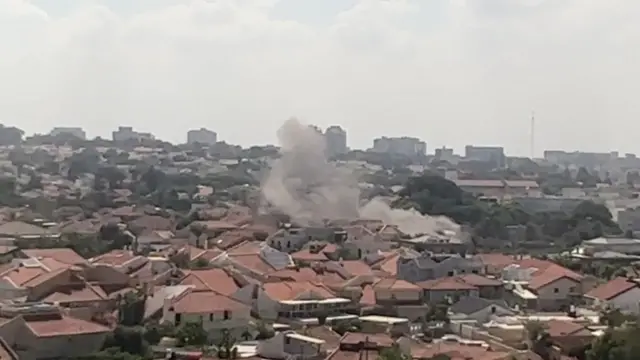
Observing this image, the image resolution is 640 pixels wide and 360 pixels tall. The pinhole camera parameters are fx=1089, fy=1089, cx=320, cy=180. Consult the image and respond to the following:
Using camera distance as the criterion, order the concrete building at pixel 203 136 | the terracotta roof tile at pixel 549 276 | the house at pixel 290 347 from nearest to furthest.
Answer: the house at pixel 290 347
the terracotta roof tile at pixel 549 276
the concrete building at pixel 203 136

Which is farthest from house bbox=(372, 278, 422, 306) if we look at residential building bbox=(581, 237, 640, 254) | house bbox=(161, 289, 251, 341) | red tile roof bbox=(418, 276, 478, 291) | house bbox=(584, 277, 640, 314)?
residential building bbox=(581, 237, 640, 254)

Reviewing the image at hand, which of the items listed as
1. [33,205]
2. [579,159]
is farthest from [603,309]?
[579,159]

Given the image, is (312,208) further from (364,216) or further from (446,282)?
(446,282)

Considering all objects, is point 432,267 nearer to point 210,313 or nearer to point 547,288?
point 547,288

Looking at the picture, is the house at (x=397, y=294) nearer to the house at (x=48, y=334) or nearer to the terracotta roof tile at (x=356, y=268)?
the terracotta roof tile at (x=356, y=268)

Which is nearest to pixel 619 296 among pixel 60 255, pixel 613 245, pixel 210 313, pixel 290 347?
pixel 290 347

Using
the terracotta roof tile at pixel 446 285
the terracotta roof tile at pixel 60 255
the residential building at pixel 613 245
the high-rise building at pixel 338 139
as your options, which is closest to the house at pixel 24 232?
the terracotta roof tile at pixel 60 255

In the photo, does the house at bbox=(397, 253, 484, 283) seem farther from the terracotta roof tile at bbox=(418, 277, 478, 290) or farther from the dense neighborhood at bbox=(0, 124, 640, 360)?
the terracotta roof tile at bbox=(418, 277, 478, 290)
